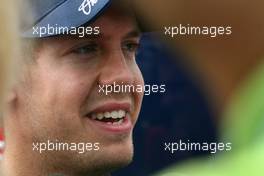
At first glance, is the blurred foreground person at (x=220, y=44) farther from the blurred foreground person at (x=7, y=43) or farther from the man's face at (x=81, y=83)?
the blurred foreground person at (x=7, y=43)

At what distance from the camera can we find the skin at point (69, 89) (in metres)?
2.10

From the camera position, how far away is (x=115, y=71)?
212cm

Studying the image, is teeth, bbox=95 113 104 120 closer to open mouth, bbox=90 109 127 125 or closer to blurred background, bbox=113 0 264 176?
open mouth, bbox=90 109 127 125

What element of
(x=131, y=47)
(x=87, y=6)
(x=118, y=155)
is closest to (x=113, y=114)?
(x=118, y=155)

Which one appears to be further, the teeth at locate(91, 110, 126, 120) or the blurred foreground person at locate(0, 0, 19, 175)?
the teeth at locate(91, 110, 126, 120)

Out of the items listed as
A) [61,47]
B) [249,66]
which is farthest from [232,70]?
[61,47]

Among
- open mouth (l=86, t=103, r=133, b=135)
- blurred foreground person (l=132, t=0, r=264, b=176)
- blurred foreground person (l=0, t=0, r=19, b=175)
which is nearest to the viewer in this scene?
blurred foreground person (l=0, t=0, r=19, b=175)

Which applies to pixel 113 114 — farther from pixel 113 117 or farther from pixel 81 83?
pixel 81 83

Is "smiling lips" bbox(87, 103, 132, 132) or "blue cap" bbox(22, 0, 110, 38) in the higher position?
"blue cap" bbox(22, 0, 110, 38)

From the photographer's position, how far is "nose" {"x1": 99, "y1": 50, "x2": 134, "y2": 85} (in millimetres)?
2102

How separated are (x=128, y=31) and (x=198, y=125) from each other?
17.3 inches

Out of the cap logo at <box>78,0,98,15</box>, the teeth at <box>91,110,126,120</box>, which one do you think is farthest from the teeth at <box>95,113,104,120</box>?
the cap logo at <box>78,0,98,15</box>

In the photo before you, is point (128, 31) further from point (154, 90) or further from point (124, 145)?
point (124, 145)

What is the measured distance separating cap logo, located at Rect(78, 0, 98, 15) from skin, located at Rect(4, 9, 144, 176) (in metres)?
0.05
